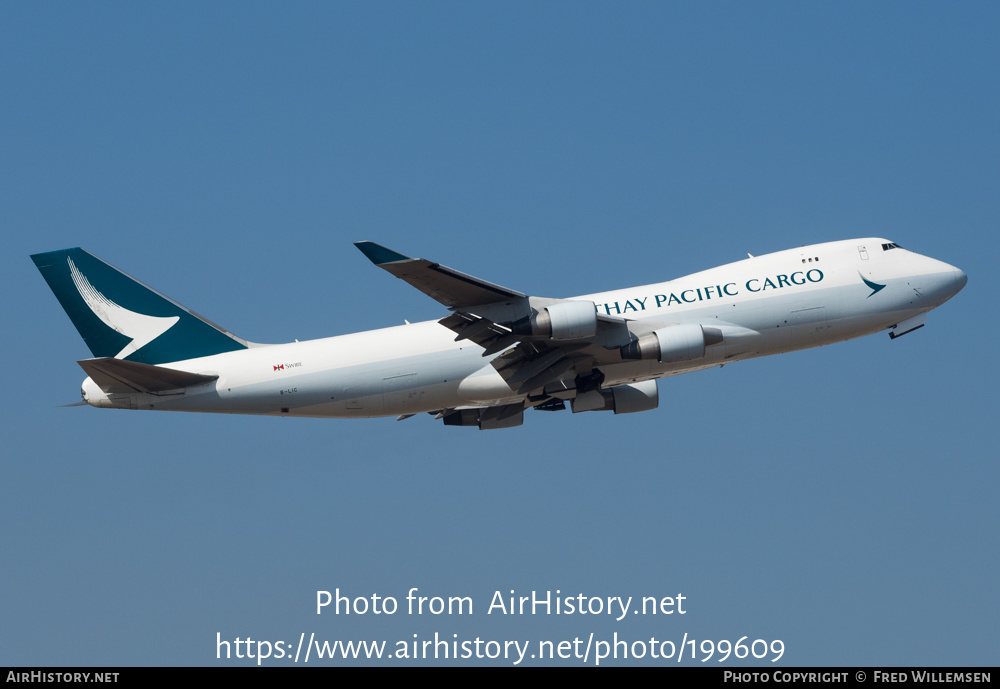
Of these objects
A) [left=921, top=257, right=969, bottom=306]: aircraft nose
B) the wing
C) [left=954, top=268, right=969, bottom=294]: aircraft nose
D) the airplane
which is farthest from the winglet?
[left=954, top=268, right=969, bottom=294]: aircraft nose

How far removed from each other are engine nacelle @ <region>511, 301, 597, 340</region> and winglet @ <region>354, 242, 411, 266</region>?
5.50 metres

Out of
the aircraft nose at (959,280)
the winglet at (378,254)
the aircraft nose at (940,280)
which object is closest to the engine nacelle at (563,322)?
the winglet at (378,254)

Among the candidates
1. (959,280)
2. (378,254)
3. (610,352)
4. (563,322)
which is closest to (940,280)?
(959,280)

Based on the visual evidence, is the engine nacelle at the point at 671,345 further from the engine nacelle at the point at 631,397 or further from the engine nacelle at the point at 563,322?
the engine nacelle at the point at 631,397

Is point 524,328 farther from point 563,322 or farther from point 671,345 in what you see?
point 671,345

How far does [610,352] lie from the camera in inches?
1618

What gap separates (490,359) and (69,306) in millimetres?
16006

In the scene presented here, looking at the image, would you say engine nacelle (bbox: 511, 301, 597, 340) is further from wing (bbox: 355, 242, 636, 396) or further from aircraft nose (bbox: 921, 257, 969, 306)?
aircraft nose (bbox: 921, 257, 969, 306)

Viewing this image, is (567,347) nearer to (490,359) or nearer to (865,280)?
(490,359)

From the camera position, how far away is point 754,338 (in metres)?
41.8

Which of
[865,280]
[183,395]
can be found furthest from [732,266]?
[183,395]

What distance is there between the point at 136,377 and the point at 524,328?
1357 centimetres

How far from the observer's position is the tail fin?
43.1 m
